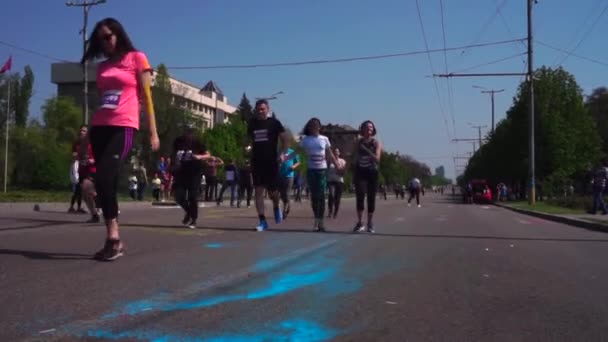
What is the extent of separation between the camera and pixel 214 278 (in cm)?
490

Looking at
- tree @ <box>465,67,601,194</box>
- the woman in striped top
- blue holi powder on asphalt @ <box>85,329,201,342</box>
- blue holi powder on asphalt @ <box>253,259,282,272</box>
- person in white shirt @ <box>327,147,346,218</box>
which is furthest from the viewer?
tree @ <box>465,67,601,194</box>

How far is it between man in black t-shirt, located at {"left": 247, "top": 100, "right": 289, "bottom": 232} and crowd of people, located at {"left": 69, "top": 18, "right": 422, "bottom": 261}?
0.01 metres

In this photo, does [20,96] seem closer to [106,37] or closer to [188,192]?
[188,192]

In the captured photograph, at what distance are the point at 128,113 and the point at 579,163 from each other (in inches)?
2213

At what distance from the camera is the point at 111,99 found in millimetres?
5582

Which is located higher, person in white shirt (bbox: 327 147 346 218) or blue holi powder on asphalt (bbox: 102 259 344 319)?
person in white shirt (bbox: 327 147 346 218)

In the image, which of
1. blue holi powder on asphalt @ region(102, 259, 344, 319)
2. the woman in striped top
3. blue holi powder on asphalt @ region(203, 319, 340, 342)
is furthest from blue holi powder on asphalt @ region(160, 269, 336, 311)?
the woman in striped top

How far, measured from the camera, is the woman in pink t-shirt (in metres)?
5.57

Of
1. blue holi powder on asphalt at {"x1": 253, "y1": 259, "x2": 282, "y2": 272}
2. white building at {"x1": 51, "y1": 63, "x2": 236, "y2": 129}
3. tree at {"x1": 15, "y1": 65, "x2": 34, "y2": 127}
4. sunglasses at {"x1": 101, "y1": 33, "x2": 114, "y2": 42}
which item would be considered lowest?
blue holi powder on asphalt at {"x1": 253, "y1": 259, "x2": 282, "y2": 272}

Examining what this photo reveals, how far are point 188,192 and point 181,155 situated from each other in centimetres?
59

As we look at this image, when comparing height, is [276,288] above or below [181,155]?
below

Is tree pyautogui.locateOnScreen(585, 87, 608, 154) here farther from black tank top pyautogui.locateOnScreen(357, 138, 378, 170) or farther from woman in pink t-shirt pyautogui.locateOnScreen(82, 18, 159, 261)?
woman in pink t-shirt pyautogui.locateOnScreen(82, 18, 159, 261)

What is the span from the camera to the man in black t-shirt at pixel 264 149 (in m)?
9.16

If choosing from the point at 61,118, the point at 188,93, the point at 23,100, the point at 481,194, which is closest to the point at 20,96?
the point at 23,100
